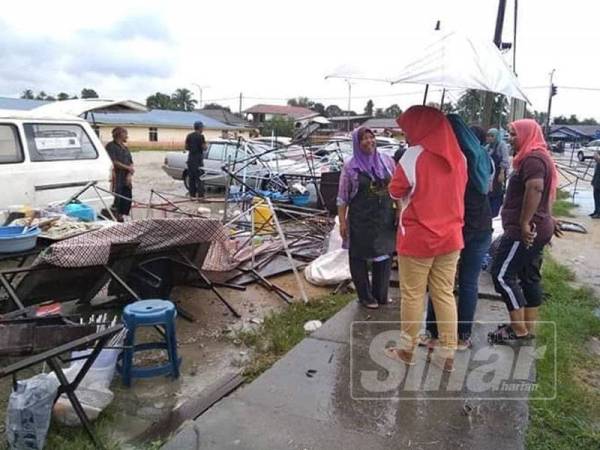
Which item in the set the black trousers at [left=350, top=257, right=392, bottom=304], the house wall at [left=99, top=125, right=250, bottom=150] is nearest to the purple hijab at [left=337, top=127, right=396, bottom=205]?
the black trousers at [left=350, top=257, right=392, bottom=304]

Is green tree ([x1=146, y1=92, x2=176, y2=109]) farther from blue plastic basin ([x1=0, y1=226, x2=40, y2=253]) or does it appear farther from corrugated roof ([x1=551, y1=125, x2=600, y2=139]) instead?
blue plastic basin ([x1=0, y1=226, x2=40, y2=253])

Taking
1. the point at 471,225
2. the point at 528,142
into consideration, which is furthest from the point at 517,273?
the point at 528,142

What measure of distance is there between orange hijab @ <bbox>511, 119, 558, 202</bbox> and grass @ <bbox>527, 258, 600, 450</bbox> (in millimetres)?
1267

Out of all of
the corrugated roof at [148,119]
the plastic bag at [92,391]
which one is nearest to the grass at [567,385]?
the plastic bag at [92,391]

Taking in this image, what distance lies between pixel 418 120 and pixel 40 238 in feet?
11.0

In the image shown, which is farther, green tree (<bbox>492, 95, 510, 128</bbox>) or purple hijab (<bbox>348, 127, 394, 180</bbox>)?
green tree (<bbox>492, 95, 510, 128</bbox>)

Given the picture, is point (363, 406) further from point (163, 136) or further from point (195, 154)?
point (163, 136)

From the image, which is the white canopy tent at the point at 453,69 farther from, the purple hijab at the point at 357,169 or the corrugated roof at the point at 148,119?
the corrugated roof at the point at 148,119

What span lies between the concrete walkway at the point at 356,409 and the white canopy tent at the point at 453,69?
1896 mm

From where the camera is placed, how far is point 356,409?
121 inches

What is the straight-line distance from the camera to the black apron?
436 cm

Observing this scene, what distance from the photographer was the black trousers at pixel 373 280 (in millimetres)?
4637

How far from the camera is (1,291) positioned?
4.62m

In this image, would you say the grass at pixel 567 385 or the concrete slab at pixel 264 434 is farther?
the grass at pixel 567 385
